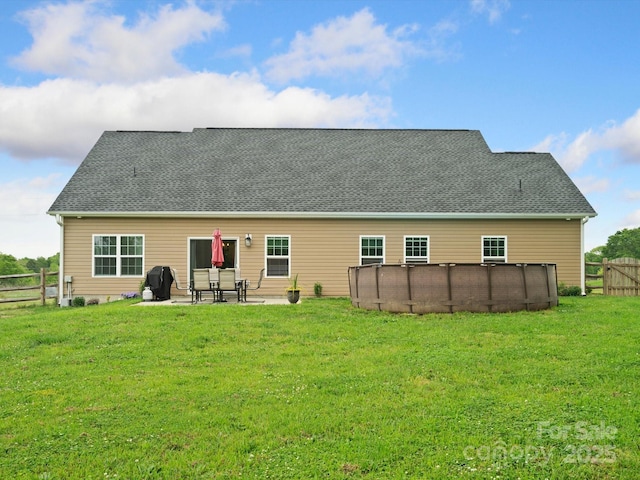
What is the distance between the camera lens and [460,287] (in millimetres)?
12023

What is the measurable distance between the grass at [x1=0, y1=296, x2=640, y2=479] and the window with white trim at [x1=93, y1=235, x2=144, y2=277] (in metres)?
7.76

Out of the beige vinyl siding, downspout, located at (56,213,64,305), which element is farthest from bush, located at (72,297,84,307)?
downspout, located at (56,213,64,305)

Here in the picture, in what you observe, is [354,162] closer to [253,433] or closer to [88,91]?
[88,91]

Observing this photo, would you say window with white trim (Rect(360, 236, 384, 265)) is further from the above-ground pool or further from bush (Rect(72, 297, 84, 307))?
bush (Rect(72, 297, 84, 307))

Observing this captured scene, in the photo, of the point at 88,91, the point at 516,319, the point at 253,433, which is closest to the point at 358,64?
the point at 88,91

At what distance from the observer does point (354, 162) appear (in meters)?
21.0

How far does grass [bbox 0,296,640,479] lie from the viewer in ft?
14.2

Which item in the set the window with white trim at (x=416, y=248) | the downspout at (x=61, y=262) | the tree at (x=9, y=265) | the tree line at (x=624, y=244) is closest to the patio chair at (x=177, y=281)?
the downspout at (x=61, y=262)

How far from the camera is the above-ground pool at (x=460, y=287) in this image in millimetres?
12023

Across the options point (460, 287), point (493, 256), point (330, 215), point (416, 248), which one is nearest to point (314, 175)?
point (330, 215)

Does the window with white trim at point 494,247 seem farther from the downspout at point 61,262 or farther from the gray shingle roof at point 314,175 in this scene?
the downspout at point 61,262

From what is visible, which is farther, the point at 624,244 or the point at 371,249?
the point at 624,244

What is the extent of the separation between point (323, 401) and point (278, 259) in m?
12.3

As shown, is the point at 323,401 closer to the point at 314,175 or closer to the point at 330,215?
the point at 330,215
